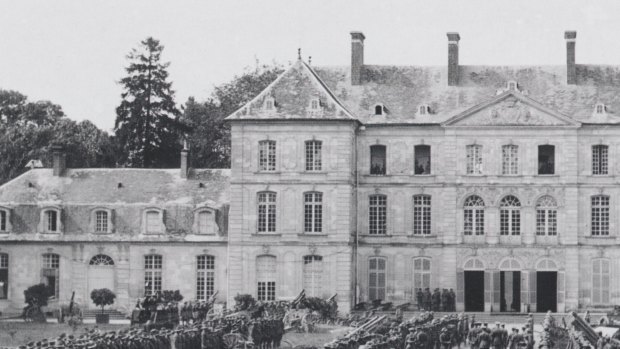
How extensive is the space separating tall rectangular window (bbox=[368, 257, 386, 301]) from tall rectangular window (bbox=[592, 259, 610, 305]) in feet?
27.3

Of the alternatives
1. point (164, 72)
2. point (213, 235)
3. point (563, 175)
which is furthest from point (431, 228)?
point (164, 72)

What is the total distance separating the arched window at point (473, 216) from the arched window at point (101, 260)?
14464 millimetres

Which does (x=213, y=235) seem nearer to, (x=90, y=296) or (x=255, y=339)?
(x=90, y=296)

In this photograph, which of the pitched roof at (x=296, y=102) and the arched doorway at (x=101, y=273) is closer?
the pitched roof at (x=296, y=102)

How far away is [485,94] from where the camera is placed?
53.0 m

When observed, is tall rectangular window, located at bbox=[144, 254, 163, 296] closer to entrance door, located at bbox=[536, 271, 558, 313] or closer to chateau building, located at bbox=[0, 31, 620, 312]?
chateau building, located at bbox=[0, 31, 620, 312]

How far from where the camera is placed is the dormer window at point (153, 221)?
52.9m

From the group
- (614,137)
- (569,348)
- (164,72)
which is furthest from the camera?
(164,72)

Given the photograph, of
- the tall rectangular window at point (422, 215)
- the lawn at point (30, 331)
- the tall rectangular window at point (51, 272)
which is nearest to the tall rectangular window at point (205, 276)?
the tall rectangular window at point (51, 272)

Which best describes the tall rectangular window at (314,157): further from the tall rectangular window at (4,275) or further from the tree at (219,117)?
the tree at (219,117)

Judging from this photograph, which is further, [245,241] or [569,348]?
[245,241]

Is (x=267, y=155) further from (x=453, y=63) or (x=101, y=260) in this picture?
(x=453, y=63)

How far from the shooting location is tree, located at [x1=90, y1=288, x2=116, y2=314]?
165 feet

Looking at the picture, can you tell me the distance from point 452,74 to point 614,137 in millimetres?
7172
